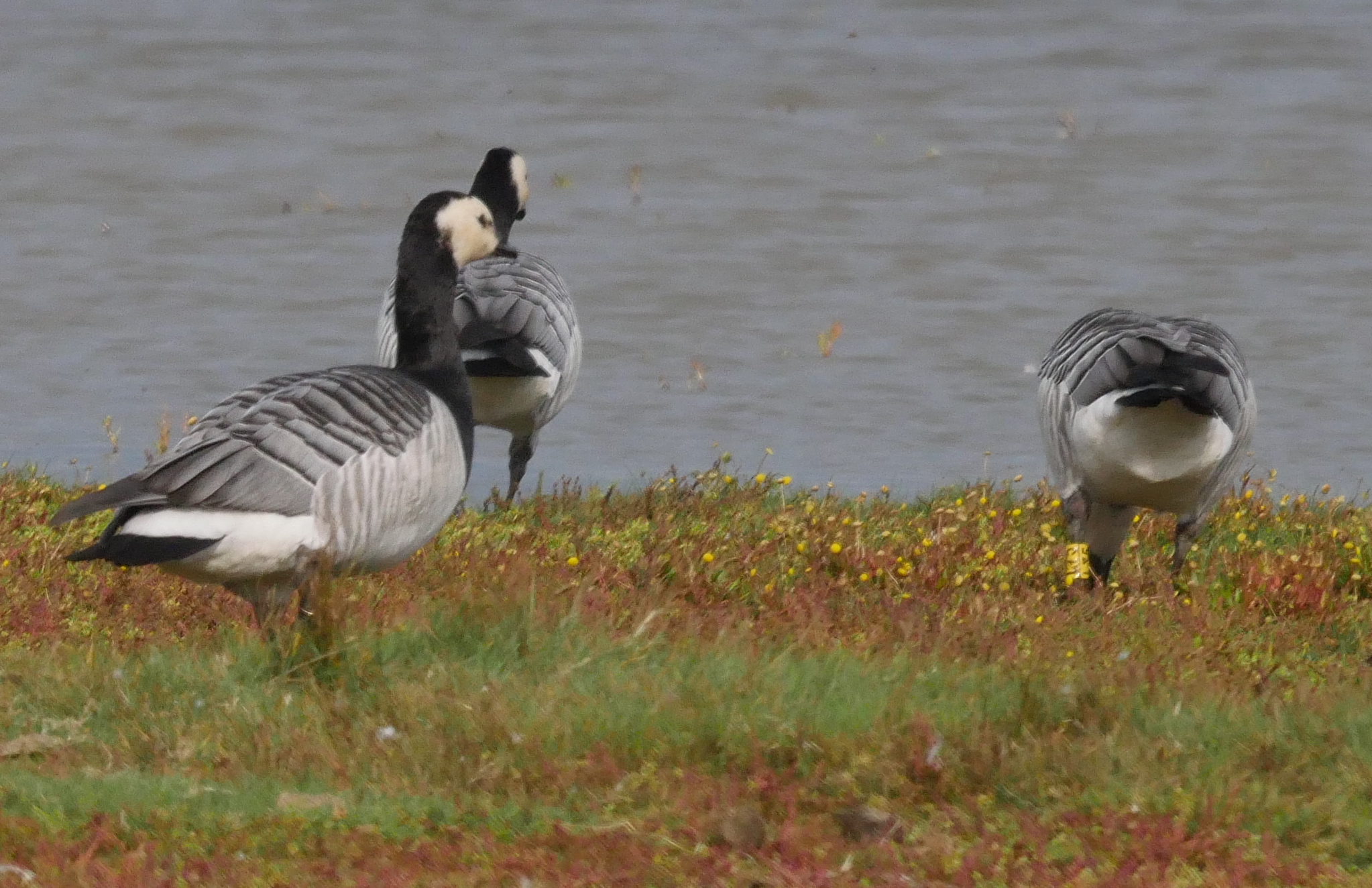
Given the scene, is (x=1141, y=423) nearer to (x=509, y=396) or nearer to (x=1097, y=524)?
(x=1097, y=524)

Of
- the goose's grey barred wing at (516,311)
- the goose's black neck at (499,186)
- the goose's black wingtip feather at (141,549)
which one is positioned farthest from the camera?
the goose's black neck at (499,186)

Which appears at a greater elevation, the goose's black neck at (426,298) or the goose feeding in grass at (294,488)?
the goose's black neck at (426,298)

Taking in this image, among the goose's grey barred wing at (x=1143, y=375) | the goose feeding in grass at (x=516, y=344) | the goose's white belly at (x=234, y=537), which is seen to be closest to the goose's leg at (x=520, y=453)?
Result: the goose feeding in grass at (x=516, y=344)

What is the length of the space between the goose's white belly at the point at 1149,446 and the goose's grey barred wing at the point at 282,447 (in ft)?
9.76

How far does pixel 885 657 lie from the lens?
6.67 meters

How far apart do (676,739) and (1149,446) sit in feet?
11.6

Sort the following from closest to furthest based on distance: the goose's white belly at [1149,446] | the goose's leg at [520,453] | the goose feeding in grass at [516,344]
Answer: the goose's white belly at [1149,446] < the goose feeding in grass at [516,344] < the goose's leg at [520,453]

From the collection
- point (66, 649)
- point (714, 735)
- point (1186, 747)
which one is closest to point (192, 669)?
point (66, 649)

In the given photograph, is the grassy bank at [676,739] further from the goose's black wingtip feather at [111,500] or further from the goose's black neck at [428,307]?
the goose's black neck at [428,307]

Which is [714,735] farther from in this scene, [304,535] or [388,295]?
[388,295]

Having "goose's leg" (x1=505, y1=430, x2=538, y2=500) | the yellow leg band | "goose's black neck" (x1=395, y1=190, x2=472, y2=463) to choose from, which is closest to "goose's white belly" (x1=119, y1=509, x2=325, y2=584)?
"goose's black neck" (x1=395, y1=190, x2=472, y2=463)

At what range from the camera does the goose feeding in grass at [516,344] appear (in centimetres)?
1069

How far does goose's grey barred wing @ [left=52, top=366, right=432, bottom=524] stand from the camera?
21.5 feet

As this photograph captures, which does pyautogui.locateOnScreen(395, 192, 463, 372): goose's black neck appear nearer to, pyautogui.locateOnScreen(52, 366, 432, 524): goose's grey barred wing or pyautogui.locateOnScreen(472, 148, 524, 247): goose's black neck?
pyautogui.locateOnScreen(52, 366, 432, 524): goose's grey barred wing
